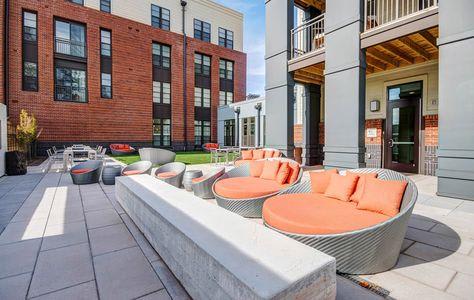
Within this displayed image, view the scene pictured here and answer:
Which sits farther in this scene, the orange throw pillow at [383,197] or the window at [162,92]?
the window at [162,92]

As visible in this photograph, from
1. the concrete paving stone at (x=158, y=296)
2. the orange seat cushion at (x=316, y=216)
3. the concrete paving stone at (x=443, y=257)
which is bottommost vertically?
the concrete paving stone at (x=158, y=296)

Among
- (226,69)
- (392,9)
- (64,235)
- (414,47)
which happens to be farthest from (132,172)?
(226,69)

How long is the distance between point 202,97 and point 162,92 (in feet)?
11.9

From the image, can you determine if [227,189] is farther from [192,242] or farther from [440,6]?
[440,6]

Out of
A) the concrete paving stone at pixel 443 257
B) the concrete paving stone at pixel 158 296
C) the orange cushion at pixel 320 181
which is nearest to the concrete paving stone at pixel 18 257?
the concrete paving stone at pixel 158 296

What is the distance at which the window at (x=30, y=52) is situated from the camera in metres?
14.4

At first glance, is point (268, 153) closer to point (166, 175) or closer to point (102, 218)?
point (166, 175)

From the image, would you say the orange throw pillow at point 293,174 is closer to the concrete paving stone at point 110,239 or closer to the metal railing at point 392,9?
the concrete paving stone at point 110,239

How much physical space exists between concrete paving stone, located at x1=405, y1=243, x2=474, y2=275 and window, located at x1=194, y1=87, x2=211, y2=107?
1999 cm

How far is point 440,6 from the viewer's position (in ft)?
15.8

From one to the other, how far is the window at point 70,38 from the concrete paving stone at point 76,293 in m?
18.1

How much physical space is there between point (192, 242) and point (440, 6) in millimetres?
6402

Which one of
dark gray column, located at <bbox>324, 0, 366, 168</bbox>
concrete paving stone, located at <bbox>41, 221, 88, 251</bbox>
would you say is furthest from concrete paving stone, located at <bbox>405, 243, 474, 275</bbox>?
concrete paving stone, located at <bbox>41, 221, 88, 251</bbox>

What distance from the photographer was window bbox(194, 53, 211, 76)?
21.2 meters
